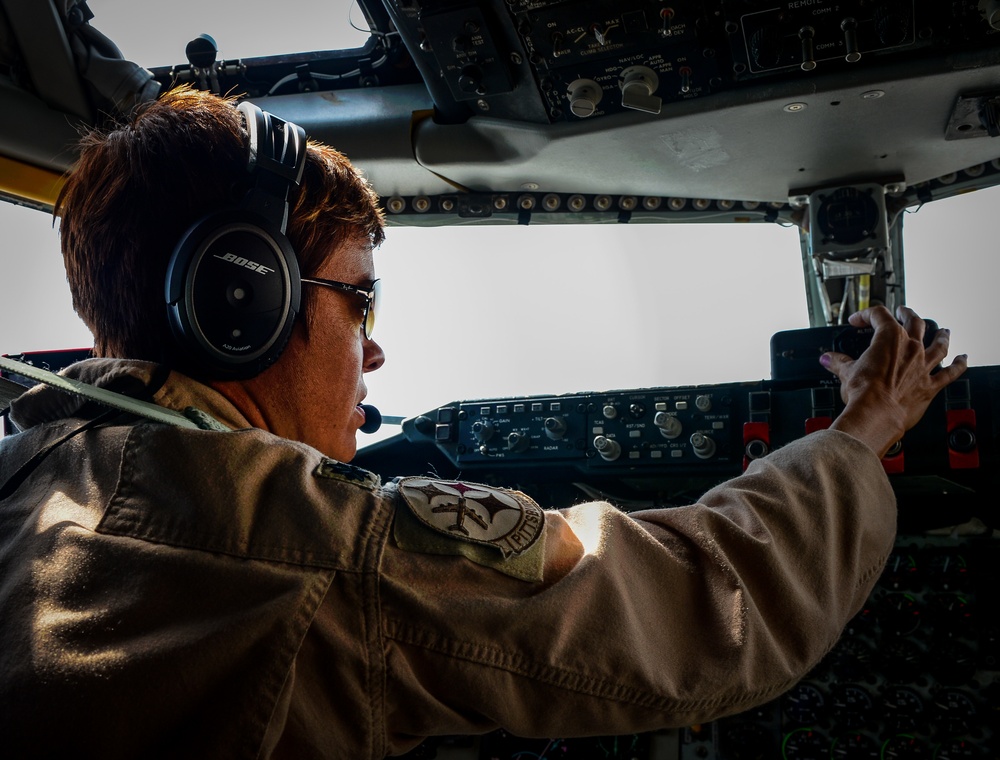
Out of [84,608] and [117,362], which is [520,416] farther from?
[84,608]

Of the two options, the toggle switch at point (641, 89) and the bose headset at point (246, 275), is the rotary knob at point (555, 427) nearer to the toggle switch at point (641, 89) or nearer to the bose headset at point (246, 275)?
the toggle switch at point (641, 89)

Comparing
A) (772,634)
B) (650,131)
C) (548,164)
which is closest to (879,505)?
(772,634)

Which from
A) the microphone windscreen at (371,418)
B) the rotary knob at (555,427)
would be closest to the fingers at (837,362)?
the rotary knob at (555,427)

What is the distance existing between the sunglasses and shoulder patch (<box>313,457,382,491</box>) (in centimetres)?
36

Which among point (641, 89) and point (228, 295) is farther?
point (641, 89)

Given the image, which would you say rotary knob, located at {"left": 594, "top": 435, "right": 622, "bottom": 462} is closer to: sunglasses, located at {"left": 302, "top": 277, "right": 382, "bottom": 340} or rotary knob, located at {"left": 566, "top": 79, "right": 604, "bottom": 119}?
rotary knob, located at {"left": 566, "top": 79, "right": 604, "bottom": 119}

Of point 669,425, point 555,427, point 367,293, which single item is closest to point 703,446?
point 669,425

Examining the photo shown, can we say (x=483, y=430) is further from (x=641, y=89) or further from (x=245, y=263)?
→ (x=245, y=263)

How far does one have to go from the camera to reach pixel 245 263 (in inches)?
39.7

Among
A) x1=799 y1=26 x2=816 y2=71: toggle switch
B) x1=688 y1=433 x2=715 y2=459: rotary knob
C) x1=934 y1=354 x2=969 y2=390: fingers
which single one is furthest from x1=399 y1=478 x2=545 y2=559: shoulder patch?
x1=799 y1=26 x2=816 y2=71: toggle switch

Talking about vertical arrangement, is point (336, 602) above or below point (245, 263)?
below

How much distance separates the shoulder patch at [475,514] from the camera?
857mm

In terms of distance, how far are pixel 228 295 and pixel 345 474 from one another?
0.90 feet

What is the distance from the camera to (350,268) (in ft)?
4.06
